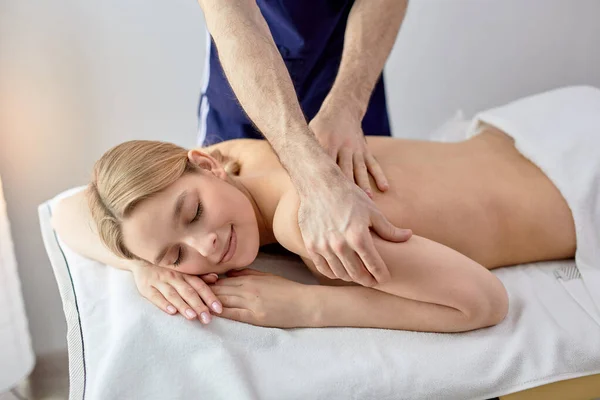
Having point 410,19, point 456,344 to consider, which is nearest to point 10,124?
point 410,19

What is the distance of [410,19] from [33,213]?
1.59m

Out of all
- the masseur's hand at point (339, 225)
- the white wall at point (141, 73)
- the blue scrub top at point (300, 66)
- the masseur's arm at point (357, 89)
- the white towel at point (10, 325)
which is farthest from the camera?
the white wall at point (141, 73)

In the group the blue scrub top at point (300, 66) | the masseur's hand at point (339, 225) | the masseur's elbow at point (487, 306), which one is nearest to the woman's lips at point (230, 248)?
the masseur's hand at point (339, 225)

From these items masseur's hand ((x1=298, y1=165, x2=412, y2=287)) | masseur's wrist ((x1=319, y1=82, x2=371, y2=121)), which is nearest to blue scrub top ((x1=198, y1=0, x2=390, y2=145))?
masseur's wrist ((x1=319, y1=82, x2=371, y2=121))

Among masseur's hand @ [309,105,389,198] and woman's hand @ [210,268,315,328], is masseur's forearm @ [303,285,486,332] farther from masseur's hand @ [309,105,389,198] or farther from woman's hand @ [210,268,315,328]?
masseur's hand @ [309,105,389,198]

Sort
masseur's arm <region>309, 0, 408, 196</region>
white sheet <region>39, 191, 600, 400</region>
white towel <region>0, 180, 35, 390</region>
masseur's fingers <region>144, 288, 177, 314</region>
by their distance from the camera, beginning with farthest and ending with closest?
1. white towel <region>0, 180, 35, 390</region>
2. masseur's arm <region>309, 0, 408, 196</region>
3. masseur's fingers <region>144, 288, 177, 314</region>
4. white sheet <region>39, 191, 600, 400</region>

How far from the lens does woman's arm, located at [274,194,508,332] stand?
50.9 inches

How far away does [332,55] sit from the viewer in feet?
6.46

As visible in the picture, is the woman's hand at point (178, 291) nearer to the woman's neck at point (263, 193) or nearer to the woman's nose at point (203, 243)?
the woman's nose at point (203, 243)

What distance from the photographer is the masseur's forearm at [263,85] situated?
123cm

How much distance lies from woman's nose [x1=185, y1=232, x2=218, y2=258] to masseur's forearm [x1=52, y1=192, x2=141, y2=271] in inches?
10.0

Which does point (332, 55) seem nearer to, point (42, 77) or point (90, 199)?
point (90, 199)

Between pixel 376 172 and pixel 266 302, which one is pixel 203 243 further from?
pixel 376 172

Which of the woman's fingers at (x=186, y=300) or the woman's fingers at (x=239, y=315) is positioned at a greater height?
the woman's fingers at (x=186, y=300)
